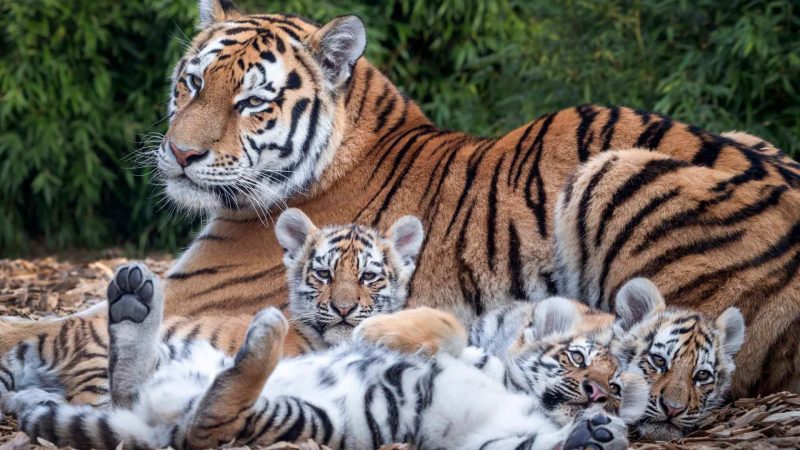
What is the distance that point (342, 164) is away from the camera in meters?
3.99

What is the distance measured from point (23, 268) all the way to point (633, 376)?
4.52 metres

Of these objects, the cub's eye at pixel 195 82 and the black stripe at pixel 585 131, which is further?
the cub's eye at pixel 195 82

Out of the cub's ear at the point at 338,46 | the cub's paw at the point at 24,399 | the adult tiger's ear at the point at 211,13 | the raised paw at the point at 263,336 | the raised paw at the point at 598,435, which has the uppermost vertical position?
the adult tiger's ear at the point at 211,13

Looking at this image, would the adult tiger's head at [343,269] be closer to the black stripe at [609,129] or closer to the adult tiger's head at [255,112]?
the adult tiger's head at [255,112]

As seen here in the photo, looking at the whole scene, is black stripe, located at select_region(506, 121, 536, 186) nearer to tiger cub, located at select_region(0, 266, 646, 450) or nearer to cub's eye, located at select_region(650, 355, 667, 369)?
tiger cub, located at select_region(0, 266, 646, 450)

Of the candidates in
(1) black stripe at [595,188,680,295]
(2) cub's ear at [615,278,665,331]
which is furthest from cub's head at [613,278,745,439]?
(1) black stripe at [595,188,680,295]

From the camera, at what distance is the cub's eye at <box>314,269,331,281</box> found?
355 centimetres

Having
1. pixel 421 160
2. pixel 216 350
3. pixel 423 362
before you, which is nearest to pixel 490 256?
pixel 421 160

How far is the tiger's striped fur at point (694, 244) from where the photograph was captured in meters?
3.20

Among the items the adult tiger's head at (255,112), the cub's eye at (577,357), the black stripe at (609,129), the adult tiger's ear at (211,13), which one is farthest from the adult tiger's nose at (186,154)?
the cub's eye at (577,357)

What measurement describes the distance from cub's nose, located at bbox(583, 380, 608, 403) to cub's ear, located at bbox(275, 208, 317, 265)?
1175 millimetres

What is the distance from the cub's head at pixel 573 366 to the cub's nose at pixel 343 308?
55 cm

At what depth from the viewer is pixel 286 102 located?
155 inches

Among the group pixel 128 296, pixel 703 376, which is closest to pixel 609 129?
pixel 703 376
